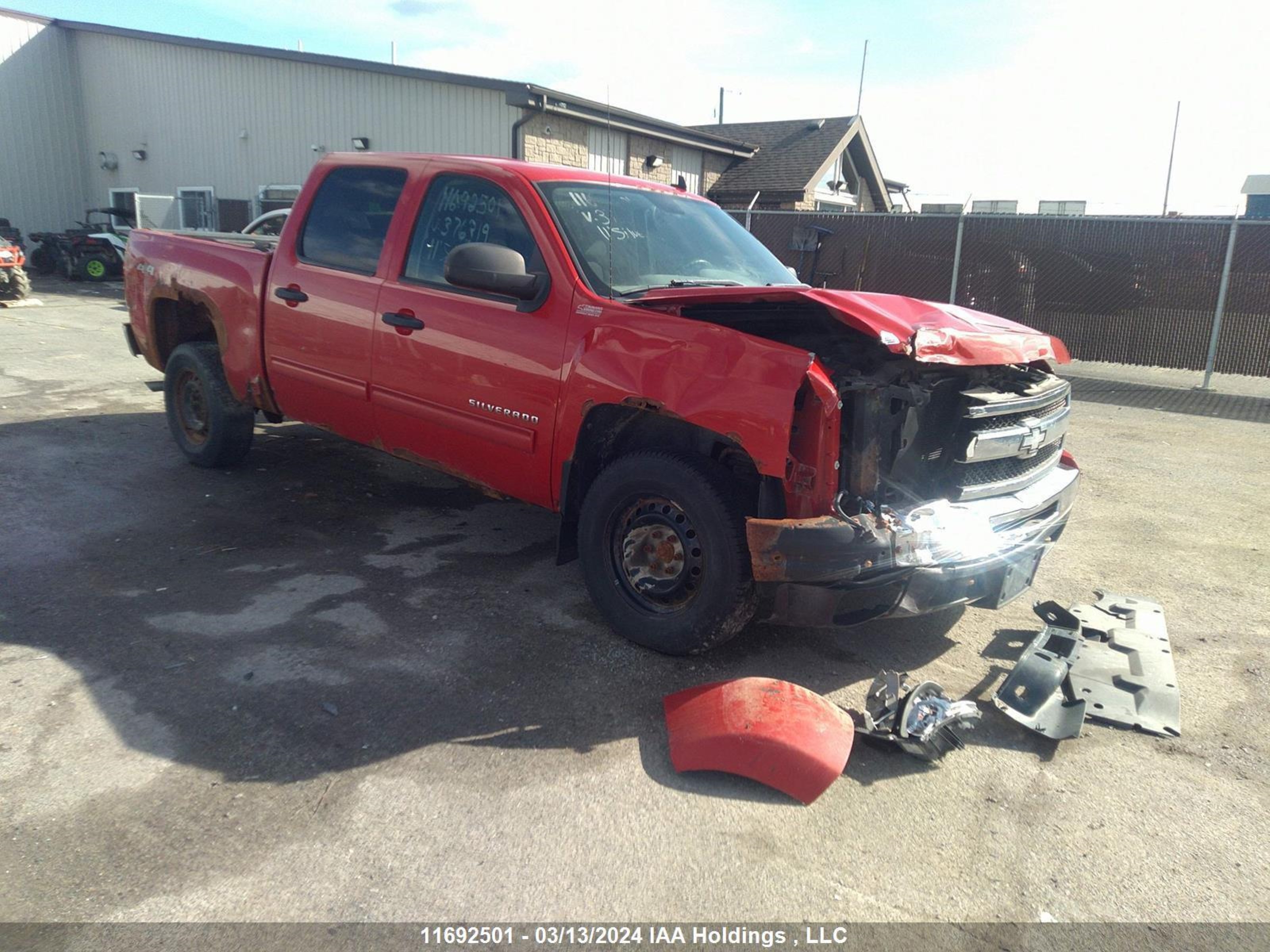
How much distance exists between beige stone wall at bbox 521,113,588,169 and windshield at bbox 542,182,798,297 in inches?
483

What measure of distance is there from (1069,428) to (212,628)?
8.40m

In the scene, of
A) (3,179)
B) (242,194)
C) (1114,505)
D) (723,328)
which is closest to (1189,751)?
(723,328)

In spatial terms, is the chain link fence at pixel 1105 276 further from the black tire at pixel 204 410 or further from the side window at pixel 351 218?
the black tire at pixel 204 410

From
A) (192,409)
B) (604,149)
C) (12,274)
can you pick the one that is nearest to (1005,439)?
(192,409)

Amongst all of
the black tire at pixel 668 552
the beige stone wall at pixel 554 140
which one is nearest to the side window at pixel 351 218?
the black tire at pixel 668 552

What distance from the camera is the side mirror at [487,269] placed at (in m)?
3.78

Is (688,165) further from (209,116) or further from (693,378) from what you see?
(693,378)

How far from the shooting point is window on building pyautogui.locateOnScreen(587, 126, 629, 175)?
18297mm

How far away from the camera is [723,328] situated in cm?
341

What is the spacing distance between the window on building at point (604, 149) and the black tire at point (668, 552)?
15.2m

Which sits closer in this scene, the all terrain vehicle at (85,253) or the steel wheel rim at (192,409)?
the steel wheel rim at (192,409)

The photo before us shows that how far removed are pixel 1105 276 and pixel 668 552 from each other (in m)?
11.6

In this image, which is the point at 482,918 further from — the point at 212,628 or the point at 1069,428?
the point at 1069,428

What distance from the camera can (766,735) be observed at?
3053 mm
